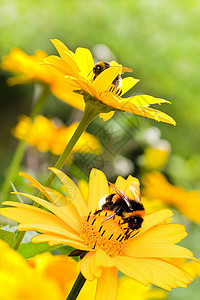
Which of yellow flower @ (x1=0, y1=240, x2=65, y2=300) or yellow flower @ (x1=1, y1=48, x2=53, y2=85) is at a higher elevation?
yellow flower @ (x1=0, y1=240, x2=65, y2=300)

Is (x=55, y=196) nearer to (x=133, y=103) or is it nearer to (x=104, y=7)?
(x=133, y=103)

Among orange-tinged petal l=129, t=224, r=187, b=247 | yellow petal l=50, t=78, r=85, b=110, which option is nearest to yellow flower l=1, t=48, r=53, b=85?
yellow petal l=50, t=78, r=85, b=110

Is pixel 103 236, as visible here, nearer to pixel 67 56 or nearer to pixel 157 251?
pixel 157 251

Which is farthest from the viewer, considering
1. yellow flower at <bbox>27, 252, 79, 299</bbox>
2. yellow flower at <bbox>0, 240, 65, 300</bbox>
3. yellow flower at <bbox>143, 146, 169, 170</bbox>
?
yellow flower at <bbox>143, 146, 169, 170</bbox>

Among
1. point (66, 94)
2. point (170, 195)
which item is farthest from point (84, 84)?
point (170, 195)

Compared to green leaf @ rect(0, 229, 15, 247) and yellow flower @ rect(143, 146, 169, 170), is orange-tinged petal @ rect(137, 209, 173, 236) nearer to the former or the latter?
green leaf @ rect(0, 229, 15, 247)

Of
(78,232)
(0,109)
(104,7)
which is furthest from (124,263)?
(0,109)
